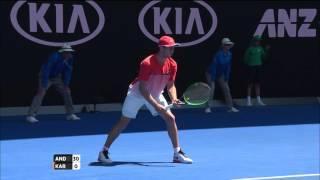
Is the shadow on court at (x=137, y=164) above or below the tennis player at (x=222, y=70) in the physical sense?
below

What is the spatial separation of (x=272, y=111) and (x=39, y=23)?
5.50 meters

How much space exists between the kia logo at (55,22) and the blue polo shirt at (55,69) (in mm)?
1530

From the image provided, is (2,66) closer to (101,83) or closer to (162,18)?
(101,83)

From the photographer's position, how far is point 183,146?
10.2 metres

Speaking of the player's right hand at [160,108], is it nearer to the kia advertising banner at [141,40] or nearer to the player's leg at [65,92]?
the player's leg at [65,92]

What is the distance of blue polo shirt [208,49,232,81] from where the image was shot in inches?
557

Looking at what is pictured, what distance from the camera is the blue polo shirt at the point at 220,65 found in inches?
557

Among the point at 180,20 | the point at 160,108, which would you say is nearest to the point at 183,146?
the point at 160,108

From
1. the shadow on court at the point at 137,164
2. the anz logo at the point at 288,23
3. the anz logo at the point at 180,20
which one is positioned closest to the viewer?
the shadow on court at the point at 137,164

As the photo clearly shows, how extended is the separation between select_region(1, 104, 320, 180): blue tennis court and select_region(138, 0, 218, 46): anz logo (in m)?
1.79

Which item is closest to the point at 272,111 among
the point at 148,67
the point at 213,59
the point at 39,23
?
the point at 213,59

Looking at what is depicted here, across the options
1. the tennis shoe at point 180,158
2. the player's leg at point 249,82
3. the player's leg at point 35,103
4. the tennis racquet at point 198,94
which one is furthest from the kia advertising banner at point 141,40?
the tennis shoe at point 180,158

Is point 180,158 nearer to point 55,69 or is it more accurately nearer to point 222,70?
point 55,69

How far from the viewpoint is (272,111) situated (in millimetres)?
14773
